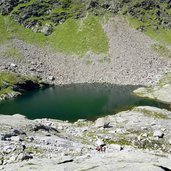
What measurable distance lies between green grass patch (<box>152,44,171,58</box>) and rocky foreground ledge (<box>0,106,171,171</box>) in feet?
358

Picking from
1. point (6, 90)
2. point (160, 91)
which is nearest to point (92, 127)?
point (160, 91)

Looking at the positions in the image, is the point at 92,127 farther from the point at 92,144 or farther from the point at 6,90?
the point at 6,90

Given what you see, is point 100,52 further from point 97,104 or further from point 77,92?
point 97,104

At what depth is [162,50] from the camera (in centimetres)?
19312

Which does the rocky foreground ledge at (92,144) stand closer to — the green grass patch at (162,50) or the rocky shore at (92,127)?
the rocky shore at (92,127)

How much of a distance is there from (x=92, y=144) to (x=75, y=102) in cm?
7571

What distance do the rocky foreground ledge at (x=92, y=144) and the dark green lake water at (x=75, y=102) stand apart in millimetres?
28973

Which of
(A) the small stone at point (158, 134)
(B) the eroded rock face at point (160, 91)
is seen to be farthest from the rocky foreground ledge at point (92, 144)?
(B) the eroded rock face at point (160, 91)

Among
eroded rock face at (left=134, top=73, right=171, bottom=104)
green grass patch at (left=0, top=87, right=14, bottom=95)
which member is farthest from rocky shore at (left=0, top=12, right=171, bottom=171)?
green grass patch at (left=0, top=87, right=14, bottom=95)

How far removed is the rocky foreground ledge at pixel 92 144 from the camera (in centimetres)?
2645

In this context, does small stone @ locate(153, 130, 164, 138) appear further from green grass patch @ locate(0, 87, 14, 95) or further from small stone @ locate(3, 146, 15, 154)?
green grass patch @ locate(0, 87, 14, 95)

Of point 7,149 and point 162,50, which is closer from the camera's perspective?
point 7,149

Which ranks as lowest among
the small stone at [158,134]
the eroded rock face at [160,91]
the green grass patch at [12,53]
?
the eroded rock face at [160,91]

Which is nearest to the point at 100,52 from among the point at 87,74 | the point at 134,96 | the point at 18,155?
the point at 87,74
